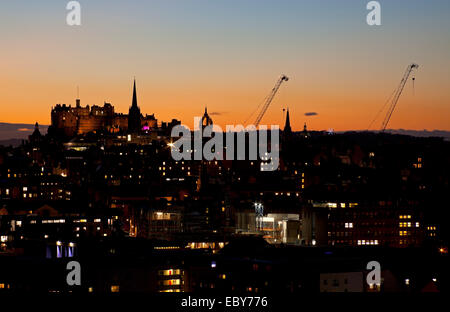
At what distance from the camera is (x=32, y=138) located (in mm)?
97188

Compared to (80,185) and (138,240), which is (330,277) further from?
(80,185)

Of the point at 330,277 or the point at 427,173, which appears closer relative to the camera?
the point at 330,277

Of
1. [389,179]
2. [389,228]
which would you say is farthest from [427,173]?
[389,228]

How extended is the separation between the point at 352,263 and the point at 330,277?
2.19 m

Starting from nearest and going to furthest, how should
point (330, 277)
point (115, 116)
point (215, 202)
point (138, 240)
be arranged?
1. point (330, 277)
2. point (138, 240)
3. point (215, 202)
4. point (115, 116)

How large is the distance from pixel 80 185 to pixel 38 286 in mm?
35366

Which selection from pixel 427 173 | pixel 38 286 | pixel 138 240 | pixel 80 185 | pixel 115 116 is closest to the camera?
pixel 38 286

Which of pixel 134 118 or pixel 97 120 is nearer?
pixel 134 118

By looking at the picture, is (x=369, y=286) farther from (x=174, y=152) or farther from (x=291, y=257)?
(x=174, y=152)

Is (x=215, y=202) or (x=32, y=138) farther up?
(x=32, y=138)

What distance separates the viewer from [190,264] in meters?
43.6

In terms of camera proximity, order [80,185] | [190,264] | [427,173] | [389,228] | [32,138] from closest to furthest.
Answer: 1. [190,264]
2. [389,228]
3. [80,185]
4. [427,173]
5. [32,138]

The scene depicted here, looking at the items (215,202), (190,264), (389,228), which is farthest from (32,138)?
(190,264)

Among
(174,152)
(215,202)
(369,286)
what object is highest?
(174,152)
